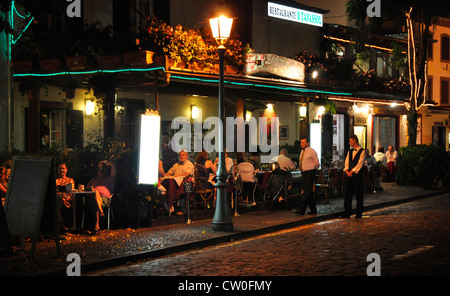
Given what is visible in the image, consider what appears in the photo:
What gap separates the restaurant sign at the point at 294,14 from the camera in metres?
23.8

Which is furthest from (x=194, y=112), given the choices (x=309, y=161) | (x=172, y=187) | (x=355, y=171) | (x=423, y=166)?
(x=423, y=166)

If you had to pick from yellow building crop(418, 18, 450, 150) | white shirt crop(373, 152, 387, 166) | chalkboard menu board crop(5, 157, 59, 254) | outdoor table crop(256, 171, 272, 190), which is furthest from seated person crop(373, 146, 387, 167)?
chalkboard menu board crop(5, 157, 59, 254)

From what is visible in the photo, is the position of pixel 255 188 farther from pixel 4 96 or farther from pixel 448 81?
pixel 448 81

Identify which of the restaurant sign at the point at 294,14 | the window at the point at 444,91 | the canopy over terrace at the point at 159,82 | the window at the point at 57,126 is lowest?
the window at the point at 57,126

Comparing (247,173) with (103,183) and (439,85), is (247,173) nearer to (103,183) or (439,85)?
(103,183)

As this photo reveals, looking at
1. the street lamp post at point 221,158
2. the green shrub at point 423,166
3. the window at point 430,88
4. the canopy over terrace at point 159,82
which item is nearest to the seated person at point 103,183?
the street lamp post at point 221,158

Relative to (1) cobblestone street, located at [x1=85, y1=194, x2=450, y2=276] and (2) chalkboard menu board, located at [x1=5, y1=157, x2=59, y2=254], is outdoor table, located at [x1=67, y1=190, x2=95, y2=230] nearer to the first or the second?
(2) chalkboard menu board, located at [x1=5, y1=157, x2=59, y2=254]

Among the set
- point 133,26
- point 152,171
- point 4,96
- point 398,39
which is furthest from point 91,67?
point 398,39

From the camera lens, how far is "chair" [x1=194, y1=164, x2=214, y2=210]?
14.6 meters

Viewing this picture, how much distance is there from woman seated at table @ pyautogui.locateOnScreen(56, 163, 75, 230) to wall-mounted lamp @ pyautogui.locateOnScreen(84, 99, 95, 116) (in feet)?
18.6

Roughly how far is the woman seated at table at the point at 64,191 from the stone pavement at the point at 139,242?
1.33 ft

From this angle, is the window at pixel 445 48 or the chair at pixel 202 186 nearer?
the chair at pixel 202 186

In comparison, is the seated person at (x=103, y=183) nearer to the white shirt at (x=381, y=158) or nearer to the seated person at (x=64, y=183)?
the seated person at (x=64, y=183)
